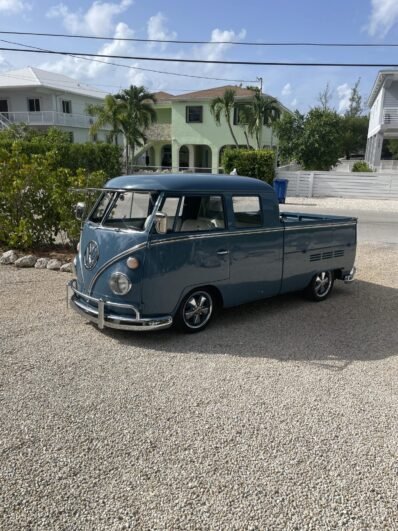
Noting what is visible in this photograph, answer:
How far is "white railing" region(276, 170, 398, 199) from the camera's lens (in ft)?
74.7

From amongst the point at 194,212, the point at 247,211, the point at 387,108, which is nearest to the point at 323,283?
the point at 247,211

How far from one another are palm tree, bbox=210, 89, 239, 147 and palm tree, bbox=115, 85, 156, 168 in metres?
4.65

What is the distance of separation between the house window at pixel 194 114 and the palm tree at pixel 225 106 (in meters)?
1.51

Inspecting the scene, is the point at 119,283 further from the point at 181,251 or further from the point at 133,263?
the point at 181,251

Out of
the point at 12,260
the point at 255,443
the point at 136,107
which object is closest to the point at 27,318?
the point at 12,260

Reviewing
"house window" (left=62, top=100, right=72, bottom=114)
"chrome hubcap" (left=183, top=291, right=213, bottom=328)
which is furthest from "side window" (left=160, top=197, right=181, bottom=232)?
"house window" (left=62, top=100, right=72, bottom=114)

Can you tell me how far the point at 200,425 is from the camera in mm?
3539

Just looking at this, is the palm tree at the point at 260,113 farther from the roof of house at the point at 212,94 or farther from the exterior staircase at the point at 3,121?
the exterior staircase at the point at 3,121

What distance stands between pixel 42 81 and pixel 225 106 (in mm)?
16493

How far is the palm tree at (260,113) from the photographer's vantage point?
3139cm

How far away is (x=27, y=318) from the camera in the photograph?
578cm

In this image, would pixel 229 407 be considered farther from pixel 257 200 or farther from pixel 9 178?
pixel 9 178

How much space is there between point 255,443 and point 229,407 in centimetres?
52

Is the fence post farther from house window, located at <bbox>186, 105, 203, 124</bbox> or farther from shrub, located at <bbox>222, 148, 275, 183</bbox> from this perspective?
house window, located at <bbox>186, 105, 203, 124</bbox>
